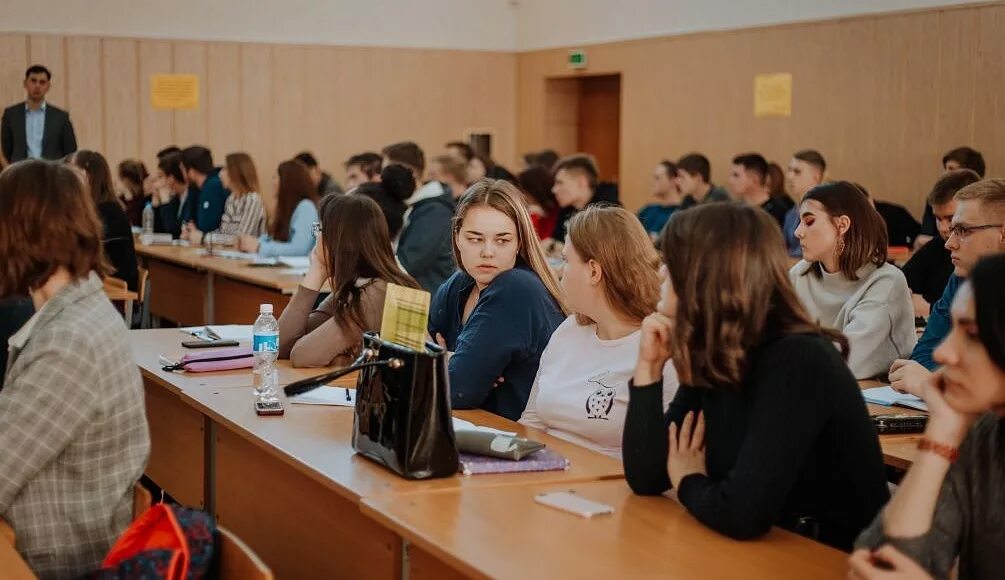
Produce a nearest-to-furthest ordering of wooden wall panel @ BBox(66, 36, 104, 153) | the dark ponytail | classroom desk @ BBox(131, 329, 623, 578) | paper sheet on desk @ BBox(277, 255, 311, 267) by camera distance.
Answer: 1. the dark ponytail
2. classroom desk @ BBox(131, 329, 623, 578)
3. paper sheet on desk @ BBox(277, 255, 311, 267)
4. wooden wall panel @ BBox(66, 36, 104, 153)

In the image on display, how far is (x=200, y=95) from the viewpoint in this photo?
12.4 meters

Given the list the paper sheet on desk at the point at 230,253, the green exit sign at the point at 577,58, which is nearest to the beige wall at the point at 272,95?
the green exit sign at the point at 577,58

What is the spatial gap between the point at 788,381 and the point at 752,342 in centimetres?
11

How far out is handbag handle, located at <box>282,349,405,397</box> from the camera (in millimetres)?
2672

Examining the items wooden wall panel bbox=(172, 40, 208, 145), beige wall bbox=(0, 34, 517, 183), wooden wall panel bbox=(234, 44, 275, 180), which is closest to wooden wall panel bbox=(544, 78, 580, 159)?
beige wall bbox=(0, 34, 517, 183)

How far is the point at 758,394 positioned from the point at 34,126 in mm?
10236

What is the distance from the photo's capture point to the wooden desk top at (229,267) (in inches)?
275

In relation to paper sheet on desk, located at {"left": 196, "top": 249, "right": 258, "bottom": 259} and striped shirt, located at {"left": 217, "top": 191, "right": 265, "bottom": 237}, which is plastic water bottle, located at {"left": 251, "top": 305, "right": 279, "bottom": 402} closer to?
paper sheet on desk, located at {"left": 196, "top": 249, "right": 258, "bottom": 259}

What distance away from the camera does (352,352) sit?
14.1 ft

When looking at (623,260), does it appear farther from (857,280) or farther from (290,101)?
(290,101)

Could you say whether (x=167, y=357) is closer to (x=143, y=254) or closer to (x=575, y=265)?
(x=575, y=265)

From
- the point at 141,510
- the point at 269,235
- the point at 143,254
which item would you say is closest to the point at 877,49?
the point at 269,235

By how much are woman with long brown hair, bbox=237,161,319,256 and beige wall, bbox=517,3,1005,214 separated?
4.03 metres

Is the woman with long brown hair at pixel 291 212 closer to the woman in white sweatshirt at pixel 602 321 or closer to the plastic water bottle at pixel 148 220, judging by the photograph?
the plastic water bottle at pixel 148 220
